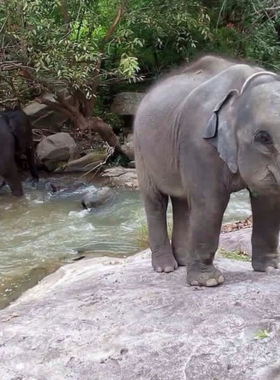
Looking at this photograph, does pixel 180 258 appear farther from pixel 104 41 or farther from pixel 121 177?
pixel 104 41

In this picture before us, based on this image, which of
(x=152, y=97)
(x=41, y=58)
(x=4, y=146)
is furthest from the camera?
(x=4, y=146)

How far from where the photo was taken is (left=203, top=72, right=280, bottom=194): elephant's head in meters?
3.34

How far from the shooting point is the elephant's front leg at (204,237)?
3758 millimetres

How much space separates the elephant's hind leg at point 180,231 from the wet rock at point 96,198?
5.43 meters

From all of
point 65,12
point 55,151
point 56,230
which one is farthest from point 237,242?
point 55,151

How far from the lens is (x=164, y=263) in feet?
14.8

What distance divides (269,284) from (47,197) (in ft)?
24.2

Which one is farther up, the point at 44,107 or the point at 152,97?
the point at 152,97

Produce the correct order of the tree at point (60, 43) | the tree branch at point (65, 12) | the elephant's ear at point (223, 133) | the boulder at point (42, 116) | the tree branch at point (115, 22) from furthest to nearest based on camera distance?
the boulder at point (42, 116) → the tree branch at point (115, 22) → the tree branch at point (65, 12) → the tree at point (60, 43) → the elephant's ear at point (223, 133)

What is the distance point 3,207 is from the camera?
10492mm

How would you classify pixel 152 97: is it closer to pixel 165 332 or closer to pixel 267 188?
pixel 267 188

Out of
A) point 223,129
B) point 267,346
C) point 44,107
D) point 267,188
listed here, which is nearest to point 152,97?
point 223,129

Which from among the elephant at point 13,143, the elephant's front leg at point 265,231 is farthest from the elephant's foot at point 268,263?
the elephant at point 13,143

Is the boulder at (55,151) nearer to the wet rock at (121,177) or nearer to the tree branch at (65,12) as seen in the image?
the wet rock at (121,177)
